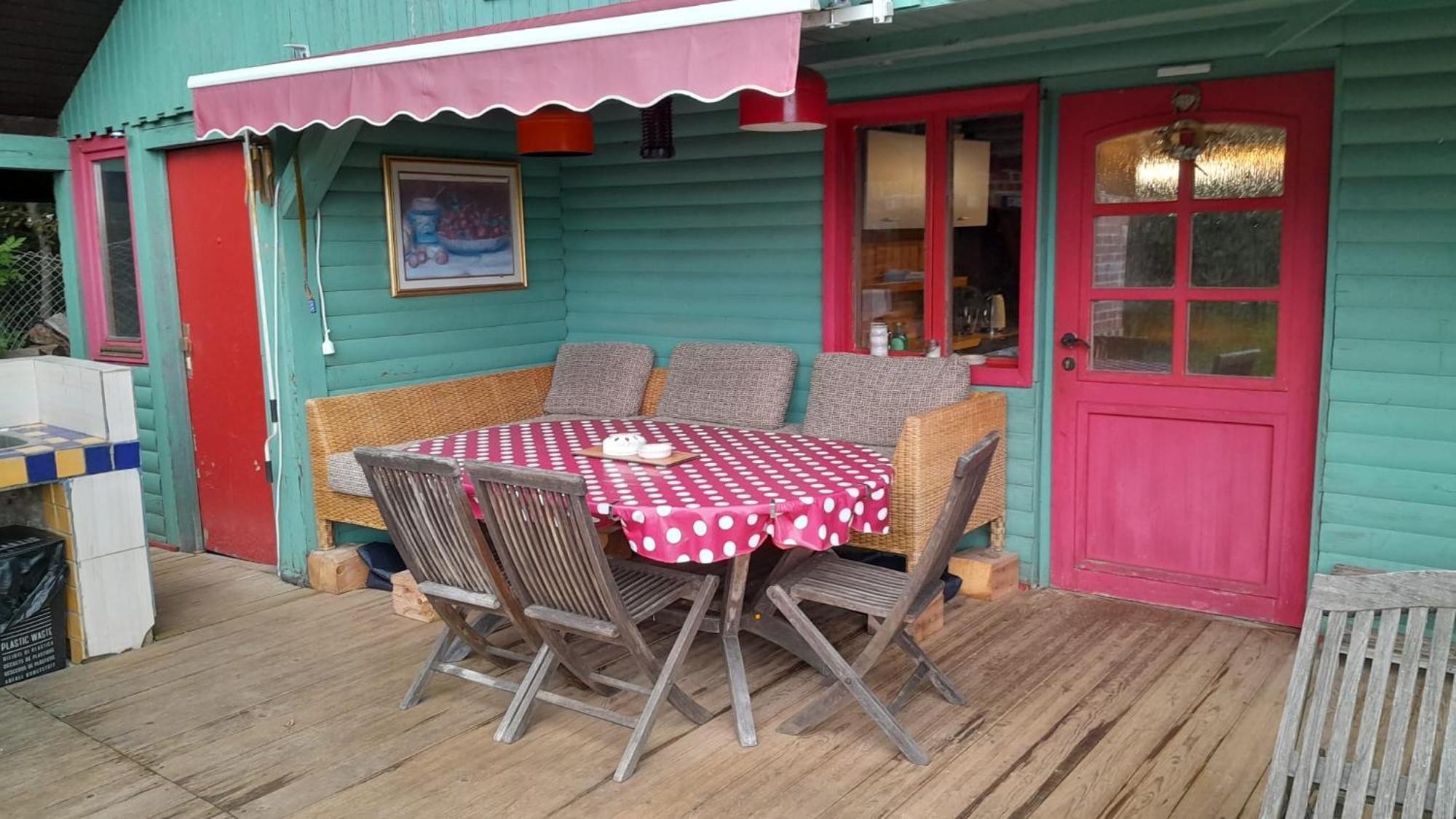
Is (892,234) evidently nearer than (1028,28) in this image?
No

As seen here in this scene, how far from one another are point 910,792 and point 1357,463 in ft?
7.26

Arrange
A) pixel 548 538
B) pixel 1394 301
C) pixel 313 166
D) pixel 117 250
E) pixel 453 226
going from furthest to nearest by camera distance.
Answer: pixel 117 250, pixel 453 226, pixel 313 166, pixel 1394 301, pixel 548 538

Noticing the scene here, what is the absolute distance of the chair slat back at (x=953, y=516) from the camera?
125 inches

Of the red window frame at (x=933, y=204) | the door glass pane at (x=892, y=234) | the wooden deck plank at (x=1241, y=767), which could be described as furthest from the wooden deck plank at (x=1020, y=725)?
the door glass pane at (x=892, y=234)

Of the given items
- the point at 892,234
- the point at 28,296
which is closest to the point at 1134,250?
Result: the point at 892,234

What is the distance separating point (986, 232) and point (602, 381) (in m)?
2.17

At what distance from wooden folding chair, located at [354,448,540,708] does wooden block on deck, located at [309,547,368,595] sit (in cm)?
151

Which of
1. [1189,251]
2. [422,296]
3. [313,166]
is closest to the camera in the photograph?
[1189,251]

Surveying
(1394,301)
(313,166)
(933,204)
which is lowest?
(1394,301)

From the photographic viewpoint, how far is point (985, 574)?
477cm

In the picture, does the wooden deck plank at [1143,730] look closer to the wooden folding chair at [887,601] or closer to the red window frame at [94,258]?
the wooden folding chair at [887,601]

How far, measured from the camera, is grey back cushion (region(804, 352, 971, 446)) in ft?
15.8

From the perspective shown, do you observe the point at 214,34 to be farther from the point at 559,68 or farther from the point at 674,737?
the point at 674,737

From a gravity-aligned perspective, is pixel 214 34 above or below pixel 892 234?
above
